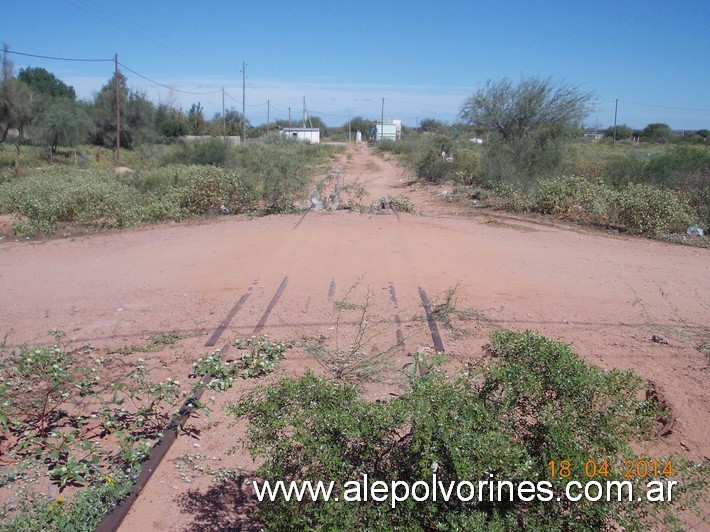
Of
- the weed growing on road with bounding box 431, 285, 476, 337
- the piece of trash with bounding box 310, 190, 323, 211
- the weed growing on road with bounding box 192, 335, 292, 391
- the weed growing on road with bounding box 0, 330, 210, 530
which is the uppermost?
the piece of trash with bounding box 310, 190, 323, 211

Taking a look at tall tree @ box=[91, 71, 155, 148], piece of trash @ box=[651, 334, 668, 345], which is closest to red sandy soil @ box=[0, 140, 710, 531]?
piece of trash @ box=[651, 334, 668, 345]

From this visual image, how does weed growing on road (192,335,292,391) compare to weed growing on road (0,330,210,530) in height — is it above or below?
above

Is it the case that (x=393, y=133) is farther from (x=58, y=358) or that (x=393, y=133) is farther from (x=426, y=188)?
(x=58, y=358)

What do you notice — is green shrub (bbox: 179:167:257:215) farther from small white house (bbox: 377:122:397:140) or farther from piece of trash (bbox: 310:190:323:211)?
small white house (bbox: 377:122:397:140)

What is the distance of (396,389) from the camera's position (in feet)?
18.9

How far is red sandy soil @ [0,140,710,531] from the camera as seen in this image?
509 cm

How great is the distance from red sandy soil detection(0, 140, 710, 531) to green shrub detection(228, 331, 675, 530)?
0.97 m

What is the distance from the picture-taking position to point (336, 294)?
890 centimetres

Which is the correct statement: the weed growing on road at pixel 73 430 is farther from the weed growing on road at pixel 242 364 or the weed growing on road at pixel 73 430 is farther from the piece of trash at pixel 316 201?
the piece of trash at pixel 316 201

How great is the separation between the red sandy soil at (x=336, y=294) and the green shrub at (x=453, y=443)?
97cm

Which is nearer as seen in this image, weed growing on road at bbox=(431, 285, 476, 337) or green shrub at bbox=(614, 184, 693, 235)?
weed growing on road at bbox=(431, 285, 476, 337)

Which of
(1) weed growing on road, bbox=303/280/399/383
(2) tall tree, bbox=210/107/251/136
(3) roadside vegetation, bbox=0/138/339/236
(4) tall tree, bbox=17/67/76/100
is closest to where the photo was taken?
(1) weed growing on road, bbox=303/280/399/383

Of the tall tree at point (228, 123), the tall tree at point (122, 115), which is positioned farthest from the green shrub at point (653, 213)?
the tall tree at point (228, 123)

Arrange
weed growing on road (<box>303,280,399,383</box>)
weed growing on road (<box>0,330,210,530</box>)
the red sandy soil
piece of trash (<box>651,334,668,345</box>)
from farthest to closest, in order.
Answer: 1. piece of trash (<box>651,334,668,345</box>)
2. weed growing on road (<box>303,280,399,383</box>)
3. the red sandy soil
4. weed growing on road (<box>0,330,210,530</box>)
